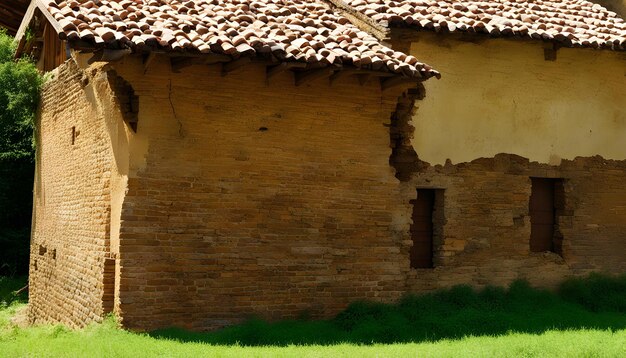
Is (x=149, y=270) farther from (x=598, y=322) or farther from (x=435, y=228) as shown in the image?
(x=598, y=322)

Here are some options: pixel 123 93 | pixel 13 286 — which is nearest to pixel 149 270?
pixel 123 93

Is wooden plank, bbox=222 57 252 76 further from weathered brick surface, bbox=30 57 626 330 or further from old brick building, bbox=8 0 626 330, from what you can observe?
weathered brick surface, bbox=30 57 626 330

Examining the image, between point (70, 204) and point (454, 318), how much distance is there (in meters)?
5.85

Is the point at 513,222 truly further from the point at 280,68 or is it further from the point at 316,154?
the point at 280,68

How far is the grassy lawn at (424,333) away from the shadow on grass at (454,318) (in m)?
0.01

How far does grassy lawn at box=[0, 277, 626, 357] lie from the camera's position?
29.3 feet

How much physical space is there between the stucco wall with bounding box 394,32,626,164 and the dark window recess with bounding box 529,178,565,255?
0.48 metres

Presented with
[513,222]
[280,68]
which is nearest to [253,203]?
[280,68]

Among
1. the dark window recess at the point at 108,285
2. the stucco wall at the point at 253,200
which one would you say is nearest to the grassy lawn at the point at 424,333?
the dark window recess at the point at 108,285

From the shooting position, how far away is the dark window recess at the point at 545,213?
516 inches

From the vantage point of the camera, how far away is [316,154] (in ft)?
36.5

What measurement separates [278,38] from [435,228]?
12.3ft

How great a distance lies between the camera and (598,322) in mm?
11523

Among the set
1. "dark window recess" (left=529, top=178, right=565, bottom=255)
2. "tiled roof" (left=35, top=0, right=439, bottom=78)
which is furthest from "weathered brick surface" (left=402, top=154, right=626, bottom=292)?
"tiled roof" (left=35, top=0, right=439, bottom=78)
